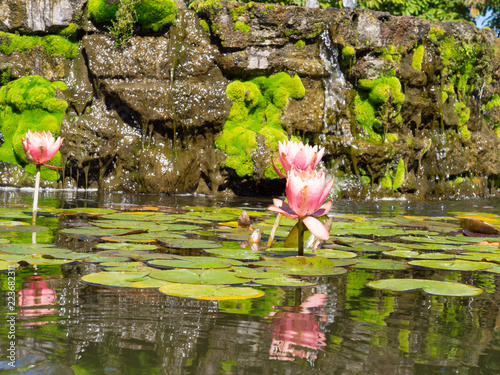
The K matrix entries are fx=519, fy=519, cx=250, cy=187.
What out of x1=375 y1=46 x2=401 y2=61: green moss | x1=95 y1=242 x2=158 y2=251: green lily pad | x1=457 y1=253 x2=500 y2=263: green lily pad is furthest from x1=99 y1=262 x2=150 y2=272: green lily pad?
x1=375 y1=46 x2=401 y2=61: green moss

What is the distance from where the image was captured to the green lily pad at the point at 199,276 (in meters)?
2.21

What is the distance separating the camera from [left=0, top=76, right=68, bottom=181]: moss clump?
9.48 meters

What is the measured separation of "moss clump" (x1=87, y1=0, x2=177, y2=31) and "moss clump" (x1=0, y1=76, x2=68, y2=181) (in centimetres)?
163

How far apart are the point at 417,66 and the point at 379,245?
27.3 feet

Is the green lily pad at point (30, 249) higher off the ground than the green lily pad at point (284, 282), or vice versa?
the green lily pad at point (284, 282)

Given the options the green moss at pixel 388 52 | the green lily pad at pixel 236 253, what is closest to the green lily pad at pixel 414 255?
the green lily pad at pixel 236 253

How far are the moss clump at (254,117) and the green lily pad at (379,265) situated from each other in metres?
6.53

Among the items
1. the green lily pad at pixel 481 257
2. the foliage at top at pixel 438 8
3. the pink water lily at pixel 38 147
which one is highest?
the foliage at top at pixel 438 8

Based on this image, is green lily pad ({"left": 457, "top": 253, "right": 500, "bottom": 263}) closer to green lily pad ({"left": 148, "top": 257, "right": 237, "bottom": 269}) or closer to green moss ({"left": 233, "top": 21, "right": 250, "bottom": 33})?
green lily pad ({"left": 148, "top": 257, "right": 237, "bottom": 269})

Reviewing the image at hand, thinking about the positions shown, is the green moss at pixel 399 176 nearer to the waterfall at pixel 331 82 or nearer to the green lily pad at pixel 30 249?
the waterfall at pixel 331 82

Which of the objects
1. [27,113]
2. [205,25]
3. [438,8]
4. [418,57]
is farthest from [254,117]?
[438,8]

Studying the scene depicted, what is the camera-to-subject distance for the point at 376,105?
10.5 meters

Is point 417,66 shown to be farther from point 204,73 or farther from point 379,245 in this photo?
point 379,245

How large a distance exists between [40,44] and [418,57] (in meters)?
7.66
